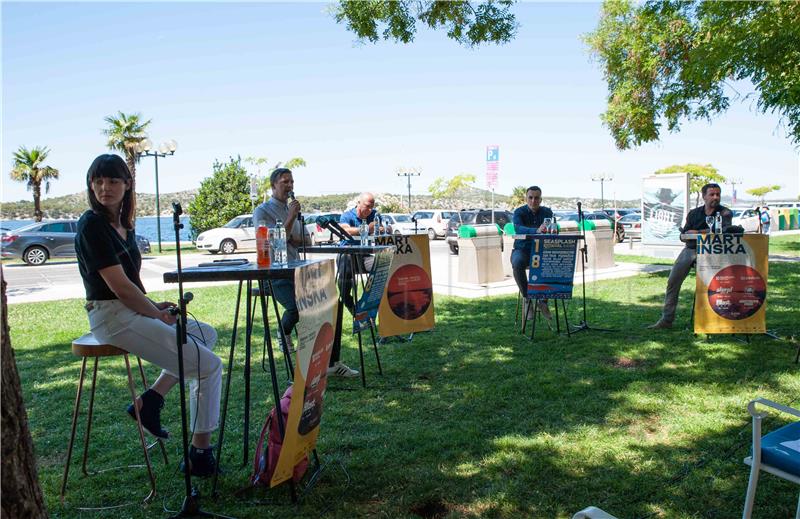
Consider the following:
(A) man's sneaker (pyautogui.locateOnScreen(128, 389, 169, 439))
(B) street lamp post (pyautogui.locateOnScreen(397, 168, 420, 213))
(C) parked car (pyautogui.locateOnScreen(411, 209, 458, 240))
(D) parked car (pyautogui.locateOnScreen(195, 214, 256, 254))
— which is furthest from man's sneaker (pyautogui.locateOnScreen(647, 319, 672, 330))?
(B) street lamp post (pyautogui.locateOnScreen(397, 168, 420, 213))

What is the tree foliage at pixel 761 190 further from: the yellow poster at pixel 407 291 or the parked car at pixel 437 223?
the yellow poster at pixel 407 291

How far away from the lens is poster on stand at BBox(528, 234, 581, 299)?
7402 millimetres

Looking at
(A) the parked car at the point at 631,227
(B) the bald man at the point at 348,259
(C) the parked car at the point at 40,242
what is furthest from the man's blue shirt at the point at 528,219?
(A) the parked car at the point at 631,227

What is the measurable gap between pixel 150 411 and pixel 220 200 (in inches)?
1146

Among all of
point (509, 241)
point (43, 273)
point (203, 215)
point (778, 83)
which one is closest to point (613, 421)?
point (778, 83)

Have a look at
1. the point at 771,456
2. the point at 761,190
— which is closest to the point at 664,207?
the point at 771,456

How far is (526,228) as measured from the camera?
26.5ft

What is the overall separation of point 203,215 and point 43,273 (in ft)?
44.6

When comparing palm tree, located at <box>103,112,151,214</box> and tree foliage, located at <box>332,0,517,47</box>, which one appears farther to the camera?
palm tree, located at <box>103,112,151,214</box>

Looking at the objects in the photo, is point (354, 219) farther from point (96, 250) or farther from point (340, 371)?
point (96, 250)

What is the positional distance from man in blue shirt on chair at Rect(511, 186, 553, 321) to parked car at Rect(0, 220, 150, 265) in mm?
17967

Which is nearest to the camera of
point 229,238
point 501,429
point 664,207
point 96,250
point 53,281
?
point 96,250

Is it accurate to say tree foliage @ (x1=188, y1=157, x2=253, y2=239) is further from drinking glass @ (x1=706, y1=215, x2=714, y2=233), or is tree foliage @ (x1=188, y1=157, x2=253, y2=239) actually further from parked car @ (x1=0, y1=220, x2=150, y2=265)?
drinking glass @ (x1=706, y1=215, x2=714, y2=233)

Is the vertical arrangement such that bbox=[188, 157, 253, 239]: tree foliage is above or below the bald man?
above
